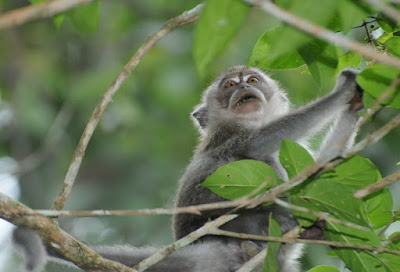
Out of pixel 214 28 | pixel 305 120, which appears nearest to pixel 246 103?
pixel 305 120

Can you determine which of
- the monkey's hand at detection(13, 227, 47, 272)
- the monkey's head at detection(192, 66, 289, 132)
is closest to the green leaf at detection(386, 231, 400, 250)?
the monkey's hand at detection(13, 227, 47, 272)

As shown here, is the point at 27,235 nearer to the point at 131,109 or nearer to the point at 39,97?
the point at 131,109

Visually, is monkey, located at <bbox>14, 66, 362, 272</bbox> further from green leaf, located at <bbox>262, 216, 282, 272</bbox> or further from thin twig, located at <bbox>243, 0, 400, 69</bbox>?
thin twig, located at <bbox>243, 0, 400, 69</bbox>

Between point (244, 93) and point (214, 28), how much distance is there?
449cm

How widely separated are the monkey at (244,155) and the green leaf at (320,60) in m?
0.78

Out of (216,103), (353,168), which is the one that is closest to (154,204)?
(216,103)

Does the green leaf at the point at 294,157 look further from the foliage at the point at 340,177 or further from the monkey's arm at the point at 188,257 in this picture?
the monkey's arm at the point at 188,257

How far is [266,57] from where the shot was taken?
3.52 meters

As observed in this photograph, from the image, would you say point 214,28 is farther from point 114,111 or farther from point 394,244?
point 114,111

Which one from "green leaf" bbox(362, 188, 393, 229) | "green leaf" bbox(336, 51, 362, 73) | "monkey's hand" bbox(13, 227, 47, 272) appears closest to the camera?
"monkey's hand" bbox(13, 227, 47, 272)

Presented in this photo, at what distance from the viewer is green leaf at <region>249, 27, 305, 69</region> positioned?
3.50m

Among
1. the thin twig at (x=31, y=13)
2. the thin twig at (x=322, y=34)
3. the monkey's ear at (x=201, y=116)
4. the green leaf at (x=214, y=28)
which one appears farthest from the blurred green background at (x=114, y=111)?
the thin twig at (x=31, y=13)

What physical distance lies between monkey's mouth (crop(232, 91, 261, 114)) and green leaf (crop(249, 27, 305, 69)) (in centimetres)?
266

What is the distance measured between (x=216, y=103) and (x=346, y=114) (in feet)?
7.57
